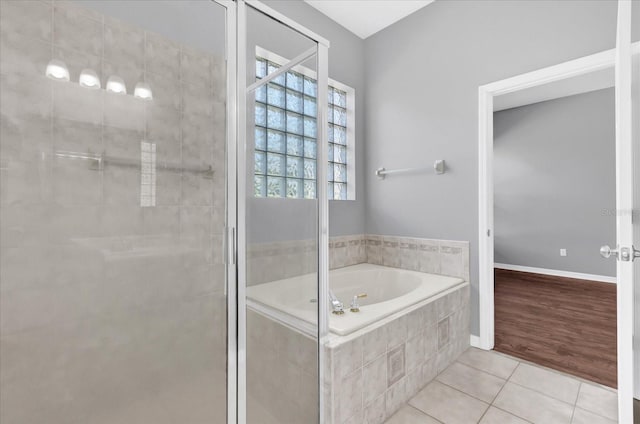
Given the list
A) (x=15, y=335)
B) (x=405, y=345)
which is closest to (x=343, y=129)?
(x=405, y=345)

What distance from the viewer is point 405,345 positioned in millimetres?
1749

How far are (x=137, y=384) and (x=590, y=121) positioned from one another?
18.8ft

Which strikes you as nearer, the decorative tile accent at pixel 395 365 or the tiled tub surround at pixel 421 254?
the decorative tile accent at pixel 395 365

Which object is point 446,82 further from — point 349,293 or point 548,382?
point 548,382

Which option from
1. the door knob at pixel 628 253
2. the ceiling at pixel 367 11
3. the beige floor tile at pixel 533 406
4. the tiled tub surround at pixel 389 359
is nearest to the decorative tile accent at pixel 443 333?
the tiled tub surround at pixel 389 359

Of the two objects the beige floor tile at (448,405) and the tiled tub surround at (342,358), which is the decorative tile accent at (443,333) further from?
the beige floor tile at (448,405)

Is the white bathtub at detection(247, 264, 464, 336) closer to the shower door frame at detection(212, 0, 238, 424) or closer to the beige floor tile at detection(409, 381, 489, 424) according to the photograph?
the shower door frame at detection(212, 0, 238, 424)

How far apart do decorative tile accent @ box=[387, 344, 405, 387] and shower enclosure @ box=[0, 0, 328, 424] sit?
0.53 m

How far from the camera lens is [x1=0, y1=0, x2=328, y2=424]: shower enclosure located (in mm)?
814

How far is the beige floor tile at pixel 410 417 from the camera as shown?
158 centimetres

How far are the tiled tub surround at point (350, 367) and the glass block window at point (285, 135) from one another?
0.56 m

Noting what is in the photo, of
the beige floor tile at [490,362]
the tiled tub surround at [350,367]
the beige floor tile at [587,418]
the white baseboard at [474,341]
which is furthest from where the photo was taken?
the white baseboard at [474,341]

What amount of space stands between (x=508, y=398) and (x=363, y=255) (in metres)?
1.64

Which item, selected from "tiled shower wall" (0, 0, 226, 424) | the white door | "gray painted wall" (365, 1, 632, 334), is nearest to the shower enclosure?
"tiled shower wall" (0, 0, 226, 424)
